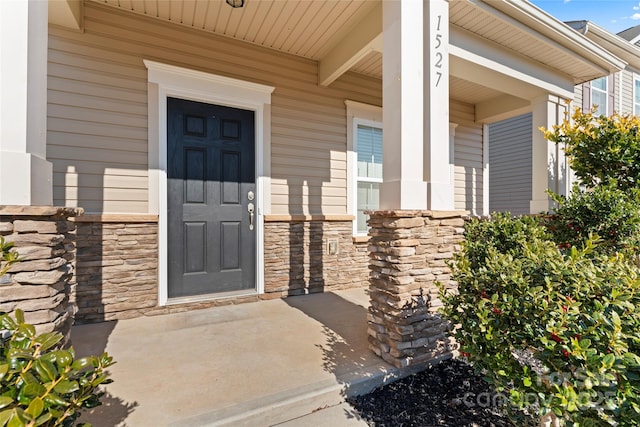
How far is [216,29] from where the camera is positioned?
3.21 m

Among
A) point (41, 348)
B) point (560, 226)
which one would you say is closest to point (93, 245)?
point (41, 348)

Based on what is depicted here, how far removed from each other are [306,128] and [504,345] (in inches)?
123

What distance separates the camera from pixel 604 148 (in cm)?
344

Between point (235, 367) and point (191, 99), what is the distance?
262 centimetres

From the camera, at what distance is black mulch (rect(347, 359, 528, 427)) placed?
1599 mm

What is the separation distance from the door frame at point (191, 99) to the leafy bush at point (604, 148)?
3536mm

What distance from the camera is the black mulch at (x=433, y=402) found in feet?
5.24

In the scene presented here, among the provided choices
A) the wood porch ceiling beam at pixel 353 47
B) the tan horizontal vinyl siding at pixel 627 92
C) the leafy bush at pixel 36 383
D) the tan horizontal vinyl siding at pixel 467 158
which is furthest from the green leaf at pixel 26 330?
the tan horizontal vinyl siding at pixel 627 92

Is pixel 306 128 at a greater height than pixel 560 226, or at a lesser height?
greater

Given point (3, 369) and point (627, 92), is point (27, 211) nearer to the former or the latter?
point (3, 369)

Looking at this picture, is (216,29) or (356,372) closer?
(356,372)

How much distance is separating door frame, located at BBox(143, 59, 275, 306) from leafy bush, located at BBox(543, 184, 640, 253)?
3.09 m

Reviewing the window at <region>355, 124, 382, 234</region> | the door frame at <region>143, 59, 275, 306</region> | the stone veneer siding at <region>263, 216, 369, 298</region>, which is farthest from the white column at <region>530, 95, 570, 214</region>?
the door frame at <region>143, 59, 275, 306</region>

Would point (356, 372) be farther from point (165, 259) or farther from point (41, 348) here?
point (165, 259)
